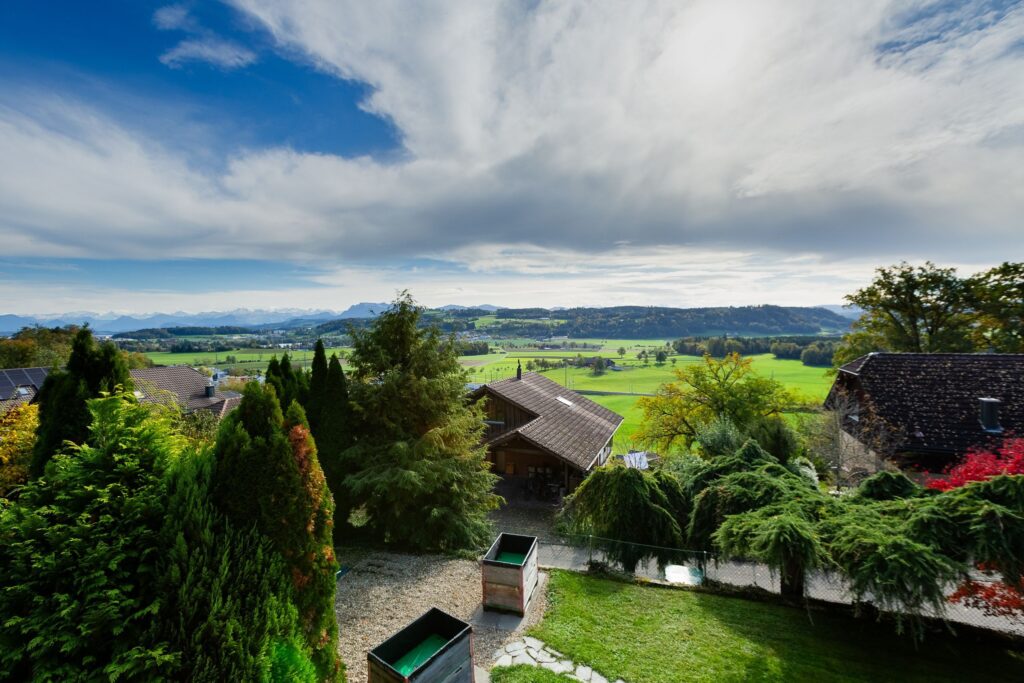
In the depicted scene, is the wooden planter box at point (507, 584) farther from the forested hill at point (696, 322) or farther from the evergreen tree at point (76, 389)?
the forested hill at point (696, 322)

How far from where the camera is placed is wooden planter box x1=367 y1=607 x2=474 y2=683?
550cm

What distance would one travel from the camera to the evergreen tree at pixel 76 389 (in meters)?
6.84

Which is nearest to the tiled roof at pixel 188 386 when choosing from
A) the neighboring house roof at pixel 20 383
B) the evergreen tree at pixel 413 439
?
the neighboring house roof at pixel 20 383

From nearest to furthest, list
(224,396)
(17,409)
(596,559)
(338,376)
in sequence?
(17,409)
(596,559)
(338,376)
(224,396)

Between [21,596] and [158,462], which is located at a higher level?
[158,462]

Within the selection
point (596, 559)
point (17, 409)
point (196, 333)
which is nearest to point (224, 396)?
point (17, 409)

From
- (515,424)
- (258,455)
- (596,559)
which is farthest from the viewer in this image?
(515,424)

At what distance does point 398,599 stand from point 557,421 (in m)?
12.4

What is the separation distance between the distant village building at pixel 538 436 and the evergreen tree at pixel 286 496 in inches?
423

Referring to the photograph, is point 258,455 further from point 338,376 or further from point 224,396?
point 224,396

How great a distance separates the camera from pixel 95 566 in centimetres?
377

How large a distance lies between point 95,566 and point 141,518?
0.49 meters

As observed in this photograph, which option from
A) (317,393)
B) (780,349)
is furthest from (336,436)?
(780,349)

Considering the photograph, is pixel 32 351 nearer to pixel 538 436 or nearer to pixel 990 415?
pixel 538 436
